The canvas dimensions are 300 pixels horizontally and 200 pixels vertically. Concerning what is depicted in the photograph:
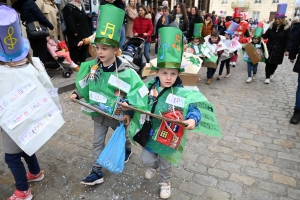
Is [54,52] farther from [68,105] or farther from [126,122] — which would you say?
[126,122]

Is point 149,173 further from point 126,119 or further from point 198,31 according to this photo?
point 198,31

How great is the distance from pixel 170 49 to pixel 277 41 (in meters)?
5.49

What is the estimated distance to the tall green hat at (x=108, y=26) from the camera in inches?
90.5

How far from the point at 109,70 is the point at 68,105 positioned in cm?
277

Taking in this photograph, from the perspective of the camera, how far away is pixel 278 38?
21.5 ft

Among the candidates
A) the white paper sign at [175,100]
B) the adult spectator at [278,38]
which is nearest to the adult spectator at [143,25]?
the adult spectator at [278,38]

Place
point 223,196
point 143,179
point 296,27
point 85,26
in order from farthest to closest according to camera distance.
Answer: point 85,26 < point 296,27 < point 143,179 < point 223,196

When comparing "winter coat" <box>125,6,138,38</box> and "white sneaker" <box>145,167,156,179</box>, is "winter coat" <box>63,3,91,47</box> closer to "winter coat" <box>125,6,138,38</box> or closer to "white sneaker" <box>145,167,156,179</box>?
"winter coat" <box>125,6,138,38</box>

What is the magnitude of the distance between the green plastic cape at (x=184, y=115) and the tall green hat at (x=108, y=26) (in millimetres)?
718

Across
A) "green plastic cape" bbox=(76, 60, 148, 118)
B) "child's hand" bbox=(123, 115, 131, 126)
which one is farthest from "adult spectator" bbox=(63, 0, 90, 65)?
"child's hand" bbox=(123, 115, 131, 126)

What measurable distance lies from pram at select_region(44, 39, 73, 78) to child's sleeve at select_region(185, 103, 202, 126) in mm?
4690

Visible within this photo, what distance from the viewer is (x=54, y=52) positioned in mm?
5973

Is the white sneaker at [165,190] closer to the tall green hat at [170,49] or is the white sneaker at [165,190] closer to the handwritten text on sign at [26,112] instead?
the tall green hat at [170,49]

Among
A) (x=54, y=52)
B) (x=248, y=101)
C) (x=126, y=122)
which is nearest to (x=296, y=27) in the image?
(x=248, y=101)
